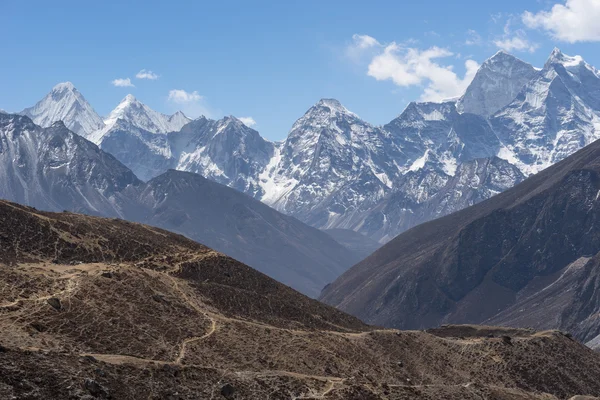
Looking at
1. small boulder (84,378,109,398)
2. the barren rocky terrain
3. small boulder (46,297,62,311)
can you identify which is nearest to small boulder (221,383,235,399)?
the barren rocky terrain

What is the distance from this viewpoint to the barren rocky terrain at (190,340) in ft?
320

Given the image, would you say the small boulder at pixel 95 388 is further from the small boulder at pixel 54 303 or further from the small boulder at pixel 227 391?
the small boulder at pixel 54 303

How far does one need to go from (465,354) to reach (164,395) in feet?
294

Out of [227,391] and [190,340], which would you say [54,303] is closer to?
[190,340]

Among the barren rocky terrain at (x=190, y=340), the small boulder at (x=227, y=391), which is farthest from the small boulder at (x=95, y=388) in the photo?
the small boulder at (x=227, y=391)

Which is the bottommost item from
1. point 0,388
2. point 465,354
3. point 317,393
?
point 0,388

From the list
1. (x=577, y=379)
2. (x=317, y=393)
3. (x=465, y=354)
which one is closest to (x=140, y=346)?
(x=317, y=393)

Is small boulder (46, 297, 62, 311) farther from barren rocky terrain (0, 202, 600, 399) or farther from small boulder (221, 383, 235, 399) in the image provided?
small boulder (221, 383, 235, 399)

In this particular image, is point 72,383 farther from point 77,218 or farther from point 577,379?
point 577,379

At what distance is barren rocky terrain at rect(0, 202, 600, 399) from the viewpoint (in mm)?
97438

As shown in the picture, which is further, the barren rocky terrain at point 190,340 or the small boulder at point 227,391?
the small boulder at point 227,391

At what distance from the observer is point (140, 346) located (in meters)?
115

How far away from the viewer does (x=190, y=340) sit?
12344 cm

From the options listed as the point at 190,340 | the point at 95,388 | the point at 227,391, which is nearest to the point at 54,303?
the point at 190,340
